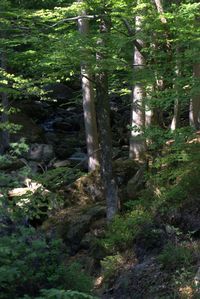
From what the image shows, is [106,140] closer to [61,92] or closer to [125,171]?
[125,171]

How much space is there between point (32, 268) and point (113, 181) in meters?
7.22

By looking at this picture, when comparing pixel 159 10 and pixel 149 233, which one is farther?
pixel 159 10

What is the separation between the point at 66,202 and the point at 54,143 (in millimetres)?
6494

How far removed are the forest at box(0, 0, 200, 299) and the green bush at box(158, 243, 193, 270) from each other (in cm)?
2

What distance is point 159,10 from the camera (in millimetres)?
11352

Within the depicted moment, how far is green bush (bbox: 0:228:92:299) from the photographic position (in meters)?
5.39

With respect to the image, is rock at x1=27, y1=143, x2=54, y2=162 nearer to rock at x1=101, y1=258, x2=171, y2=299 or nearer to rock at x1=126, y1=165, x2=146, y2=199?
rock at x1=126, y1=165, x2=146, y2=199

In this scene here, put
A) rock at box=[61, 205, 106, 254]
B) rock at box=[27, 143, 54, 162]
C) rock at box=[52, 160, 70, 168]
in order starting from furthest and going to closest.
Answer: rock at box=[27, 143, 54, 162] < rock at box=[52, 160, 70, 168] < rock at box=[61, 205, 106, 254]

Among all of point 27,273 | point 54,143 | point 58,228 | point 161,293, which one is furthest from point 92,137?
point 27,273

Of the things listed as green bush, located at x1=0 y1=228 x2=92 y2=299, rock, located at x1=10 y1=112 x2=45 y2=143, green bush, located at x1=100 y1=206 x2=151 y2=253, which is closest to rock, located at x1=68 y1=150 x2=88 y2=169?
rock, located at x1=10 y1=112 x2=45 y2=143

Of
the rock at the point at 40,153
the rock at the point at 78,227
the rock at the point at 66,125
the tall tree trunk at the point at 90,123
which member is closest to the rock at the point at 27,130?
the rock at the point at 40,153

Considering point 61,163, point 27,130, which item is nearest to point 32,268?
point 61,163

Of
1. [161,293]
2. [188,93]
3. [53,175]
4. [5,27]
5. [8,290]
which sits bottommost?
[161,293]

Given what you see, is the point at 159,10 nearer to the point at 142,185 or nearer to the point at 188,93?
the point at 188,93
